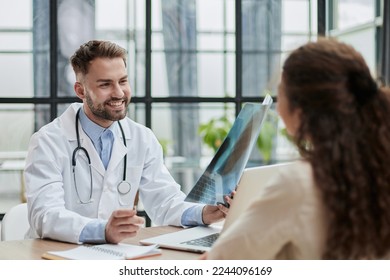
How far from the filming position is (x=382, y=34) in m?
3.18

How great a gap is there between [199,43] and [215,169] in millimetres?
1557

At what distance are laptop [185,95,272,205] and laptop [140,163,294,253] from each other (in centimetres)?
13

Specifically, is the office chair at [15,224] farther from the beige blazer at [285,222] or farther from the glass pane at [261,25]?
the glass pane at [261,25]

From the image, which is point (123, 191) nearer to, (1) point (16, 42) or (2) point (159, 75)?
(2) point (159, 75)

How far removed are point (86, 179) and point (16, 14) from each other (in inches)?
49.9

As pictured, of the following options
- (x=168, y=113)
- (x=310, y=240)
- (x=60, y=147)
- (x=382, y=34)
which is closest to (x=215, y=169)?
(x=60, y=147)

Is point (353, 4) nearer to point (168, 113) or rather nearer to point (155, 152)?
point (168, 113)

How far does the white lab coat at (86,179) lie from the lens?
203 centimetres

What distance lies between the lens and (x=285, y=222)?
111 centimetres

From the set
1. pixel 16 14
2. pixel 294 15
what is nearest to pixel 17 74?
pixel 16 14

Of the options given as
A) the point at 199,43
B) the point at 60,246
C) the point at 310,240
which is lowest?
the point at 60,246

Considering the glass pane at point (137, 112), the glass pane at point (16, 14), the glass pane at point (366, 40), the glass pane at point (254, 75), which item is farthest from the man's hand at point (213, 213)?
the glass pane at point (366, 40)

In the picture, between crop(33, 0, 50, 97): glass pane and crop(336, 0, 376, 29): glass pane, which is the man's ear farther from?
crop(336, 0, 376, 29): glass pane

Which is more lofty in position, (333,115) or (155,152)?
(333,115)
